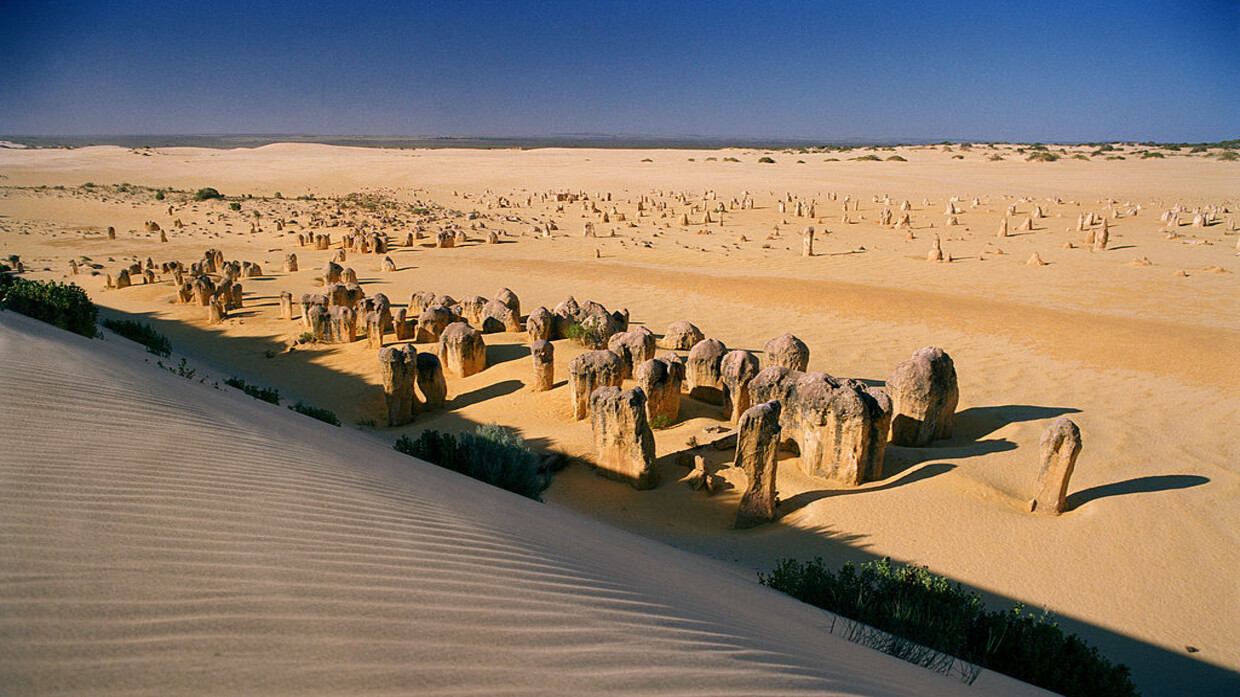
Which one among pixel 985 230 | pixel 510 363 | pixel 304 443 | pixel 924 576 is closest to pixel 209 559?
pixel 304 443

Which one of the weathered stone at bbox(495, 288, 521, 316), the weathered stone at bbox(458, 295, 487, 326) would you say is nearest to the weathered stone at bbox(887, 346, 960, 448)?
the weathered stone at bbox(495, 288, 521, 316)

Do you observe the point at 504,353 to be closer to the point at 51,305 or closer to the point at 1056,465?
the point at 51,305

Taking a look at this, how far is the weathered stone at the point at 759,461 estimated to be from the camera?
7.09 metres

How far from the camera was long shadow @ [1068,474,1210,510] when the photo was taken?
7309mm

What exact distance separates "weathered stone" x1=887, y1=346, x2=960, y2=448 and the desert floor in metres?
0.42

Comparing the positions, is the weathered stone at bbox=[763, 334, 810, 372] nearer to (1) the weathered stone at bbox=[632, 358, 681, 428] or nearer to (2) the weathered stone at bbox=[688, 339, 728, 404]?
(2) the weathered stone at bbox=[688, 339, 728, 404]

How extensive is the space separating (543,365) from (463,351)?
1.95 m

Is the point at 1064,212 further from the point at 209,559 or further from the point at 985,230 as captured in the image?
the point at 209,559

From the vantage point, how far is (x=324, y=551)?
3297mm

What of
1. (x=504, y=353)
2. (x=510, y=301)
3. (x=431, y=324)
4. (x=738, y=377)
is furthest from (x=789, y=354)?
(x=431, y=324)

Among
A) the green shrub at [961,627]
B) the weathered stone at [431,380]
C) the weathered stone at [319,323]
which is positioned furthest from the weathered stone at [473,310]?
the green shrub at [961,627]

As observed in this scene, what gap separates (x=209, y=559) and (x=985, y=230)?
30.5 m

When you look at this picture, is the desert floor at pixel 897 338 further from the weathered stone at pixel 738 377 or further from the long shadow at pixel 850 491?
the weathered stone at pixel 738 377

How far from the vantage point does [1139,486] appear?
752 cm
